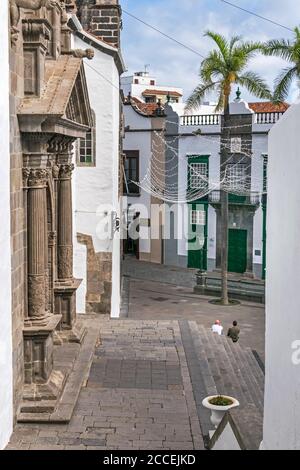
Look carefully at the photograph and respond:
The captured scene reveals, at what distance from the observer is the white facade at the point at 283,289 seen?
535 cm

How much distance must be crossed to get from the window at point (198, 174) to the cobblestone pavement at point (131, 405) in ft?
55.2

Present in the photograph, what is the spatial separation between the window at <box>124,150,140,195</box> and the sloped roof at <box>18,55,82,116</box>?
2117cm

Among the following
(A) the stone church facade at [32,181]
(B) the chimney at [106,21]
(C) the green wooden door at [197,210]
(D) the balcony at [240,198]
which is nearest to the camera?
(A) the stone church facade at [32,181]

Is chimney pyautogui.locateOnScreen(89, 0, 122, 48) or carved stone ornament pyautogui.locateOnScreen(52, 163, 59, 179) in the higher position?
chimney pyautogui.locateOnScreen(89, 0, 122, 48)

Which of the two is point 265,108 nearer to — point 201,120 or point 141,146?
point 201,120

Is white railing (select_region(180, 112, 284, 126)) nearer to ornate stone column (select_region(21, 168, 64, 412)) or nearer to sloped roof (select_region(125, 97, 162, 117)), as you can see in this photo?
sloped roof (select_region(125, 97, 162, 117))

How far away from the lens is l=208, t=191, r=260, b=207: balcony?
95.3 feet

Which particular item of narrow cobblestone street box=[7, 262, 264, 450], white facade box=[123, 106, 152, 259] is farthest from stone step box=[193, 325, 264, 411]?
white facade box=[123, 106, 152, 259]

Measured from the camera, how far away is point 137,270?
102 feet

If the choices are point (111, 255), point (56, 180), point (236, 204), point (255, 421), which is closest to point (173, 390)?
point (255, 421)

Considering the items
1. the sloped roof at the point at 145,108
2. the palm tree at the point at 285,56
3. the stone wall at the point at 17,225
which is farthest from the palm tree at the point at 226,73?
the stone wall at the point at 17,225

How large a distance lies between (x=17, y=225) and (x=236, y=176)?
2105 cm

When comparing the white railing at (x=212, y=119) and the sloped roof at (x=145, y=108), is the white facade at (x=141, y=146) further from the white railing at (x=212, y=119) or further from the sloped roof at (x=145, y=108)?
the white railing at (x=212, y=119)

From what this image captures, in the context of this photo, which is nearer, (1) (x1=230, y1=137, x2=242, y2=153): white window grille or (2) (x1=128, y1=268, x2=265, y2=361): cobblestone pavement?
(2) (x1=128, y1=268, x2=265, y2=361): cobblestone pavement
